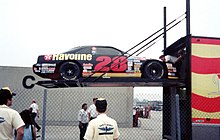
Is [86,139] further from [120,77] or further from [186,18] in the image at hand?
[186,18]

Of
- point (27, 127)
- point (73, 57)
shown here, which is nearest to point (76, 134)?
point (73, 57)

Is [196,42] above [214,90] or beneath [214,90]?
above

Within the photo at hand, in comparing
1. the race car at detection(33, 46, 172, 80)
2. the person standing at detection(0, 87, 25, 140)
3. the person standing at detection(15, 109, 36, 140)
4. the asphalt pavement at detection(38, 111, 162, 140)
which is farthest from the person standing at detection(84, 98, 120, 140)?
the asphalt pavement at detection(38, 111, 162, 140)

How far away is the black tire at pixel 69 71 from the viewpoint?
7.33 metres

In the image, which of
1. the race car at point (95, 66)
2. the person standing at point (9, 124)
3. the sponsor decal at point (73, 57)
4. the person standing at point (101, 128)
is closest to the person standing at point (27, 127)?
the person standing at point (9, 124)

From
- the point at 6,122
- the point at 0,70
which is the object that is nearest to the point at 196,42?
the point at 6,122

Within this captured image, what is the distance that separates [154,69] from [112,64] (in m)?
1.10

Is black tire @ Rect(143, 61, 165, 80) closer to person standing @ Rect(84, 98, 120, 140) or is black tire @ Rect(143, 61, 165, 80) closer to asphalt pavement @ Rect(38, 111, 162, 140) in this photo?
person standing @ Rect(84, 98, 120, 140)

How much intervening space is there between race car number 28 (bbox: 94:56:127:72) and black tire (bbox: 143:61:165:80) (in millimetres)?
562

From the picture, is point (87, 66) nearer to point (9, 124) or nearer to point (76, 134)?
point (9, 124)

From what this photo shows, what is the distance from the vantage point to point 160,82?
664 centimetres

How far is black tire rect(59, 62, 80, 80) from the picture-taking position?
24.1 ft

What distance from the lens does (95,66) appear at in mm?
7473

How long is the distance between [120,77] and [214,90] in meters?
2.20
